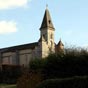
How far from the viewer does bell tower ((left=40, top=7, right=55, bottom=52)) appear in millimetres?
109750

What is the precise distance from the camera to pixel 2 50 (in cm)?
12106

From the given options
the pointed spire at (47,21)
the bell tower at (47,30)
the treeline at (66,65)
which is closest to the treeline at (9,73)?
the treeline at (66,65)

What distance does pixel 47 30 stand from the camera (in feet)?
359

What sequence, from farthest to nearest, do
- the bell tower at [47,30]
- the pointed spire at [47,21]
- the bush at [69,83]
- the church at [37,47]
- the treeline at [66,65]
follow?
the pointed spire at [47,21]
the bell tower at [47,30]
the church at [37,47]
the treeline at [66,65]
the bush at [69,83]

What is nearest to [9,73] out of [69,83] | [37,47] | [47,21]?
[69,83]

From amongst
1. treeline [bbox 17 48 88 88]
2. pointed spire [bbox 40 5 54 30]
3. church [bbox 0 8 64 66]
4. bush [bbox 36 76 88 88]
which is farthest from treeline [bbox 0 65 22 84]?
pointed spire [bbox 40 5 54 30]

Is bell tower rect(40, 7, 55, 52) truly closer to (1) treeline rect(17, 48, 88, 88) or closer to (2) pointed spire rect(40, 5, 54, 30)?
(2) pointed spire rect(40, 5, 54, 30)

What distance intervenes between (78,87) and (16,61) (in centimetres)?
9404

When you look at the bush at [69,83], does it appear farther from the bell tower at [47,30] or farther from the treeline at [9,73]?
the bell tower at [47,30]

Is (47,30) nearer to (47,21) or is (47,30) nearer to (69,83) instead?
(47,21)

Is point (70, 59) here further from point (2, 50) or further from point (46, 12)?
point (2, 50)

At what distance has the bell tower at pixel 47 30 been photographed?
360ft

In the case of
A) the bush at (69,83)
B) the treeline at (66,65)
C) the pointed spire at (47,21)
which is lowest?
the bush at (69,83)

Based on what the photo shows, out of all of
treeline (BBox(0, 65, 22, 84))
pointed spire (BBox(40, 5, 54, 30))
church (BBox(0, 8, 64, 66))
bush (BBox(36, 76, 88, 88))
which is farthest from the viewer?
pointed spire (BBox(40, 5, 54, 30))
